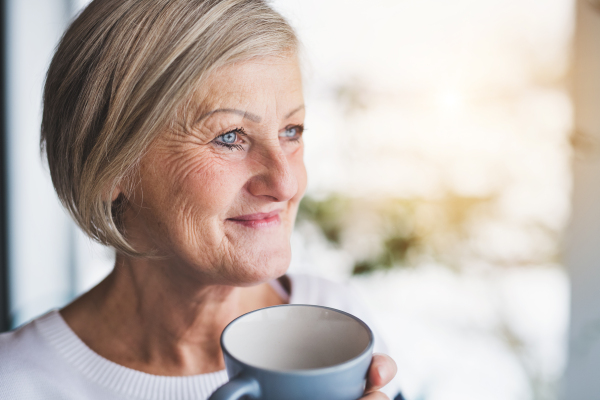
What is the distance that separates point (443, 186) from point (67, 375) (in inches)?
76.8

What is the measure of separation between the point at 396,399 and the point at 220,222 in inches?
28.9

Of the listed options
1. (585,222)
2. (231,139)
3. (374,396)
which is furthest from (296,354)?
(585,222)

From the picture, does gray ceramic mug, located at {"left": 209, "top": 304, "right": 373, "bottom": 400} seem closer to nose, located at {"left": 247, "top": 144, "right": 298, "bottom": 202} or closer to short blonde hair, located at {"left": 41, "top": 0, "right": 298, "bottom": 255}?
nose, located at {"left": 247, "top": 144, "right": 298, "bottom": 202}

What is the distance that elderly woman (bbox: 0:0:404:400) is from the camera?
2.68 feet

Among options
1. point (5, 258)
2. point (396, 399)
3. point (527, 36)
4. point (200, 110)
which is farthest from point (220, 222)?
point (5, 258)

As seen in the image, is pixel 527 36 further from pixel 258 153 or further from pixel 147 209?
pixel 147 209

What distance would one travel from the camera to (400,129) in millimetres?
2340

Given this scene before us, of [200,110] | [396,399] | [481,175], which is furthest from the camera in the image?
[481,175]

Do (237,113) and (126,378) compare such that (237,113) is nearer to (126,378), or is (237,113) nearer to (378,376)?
(378,376)

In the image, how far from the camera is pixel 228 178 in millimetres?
829

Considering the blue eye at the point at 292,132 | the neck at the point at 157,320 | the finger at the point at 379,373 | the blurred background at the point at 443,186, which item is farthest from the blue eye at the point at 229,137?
the blurred background at the point at 443,186

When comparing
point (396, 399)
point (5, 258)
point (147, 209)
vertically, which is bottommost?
point (5, 258)

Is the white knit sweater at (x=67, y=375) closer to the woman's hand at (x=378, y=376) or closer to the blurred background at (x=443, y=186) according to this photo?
the woman's hand at (x=378, y=376)

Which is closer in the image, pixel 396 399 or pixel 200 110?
pixel 200 110
